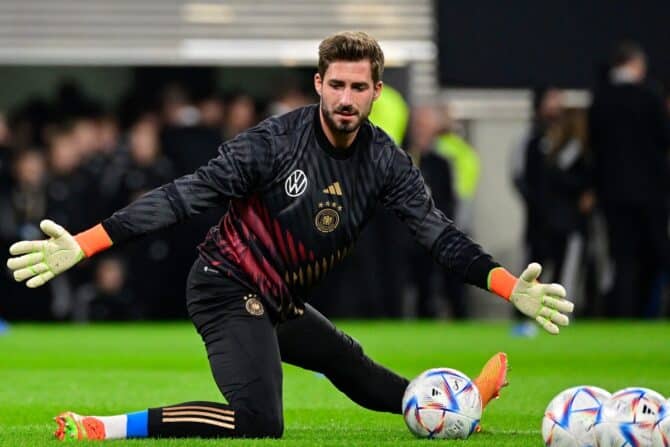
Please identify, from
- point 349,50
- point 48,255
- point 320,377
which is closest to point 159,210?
point 48,255

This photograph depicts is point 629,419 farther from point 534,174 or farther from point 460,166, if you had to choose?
point 460,166

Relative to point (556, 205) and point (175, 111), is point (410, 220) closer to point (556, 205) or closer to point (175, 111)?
point (556, 205)

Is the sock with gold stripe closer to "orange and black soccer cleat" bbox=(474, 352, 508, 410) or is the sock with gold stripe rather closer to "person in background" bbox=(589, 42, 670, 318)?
"orange and black soccer cleat" bbox=(474, 352, 508, 410)

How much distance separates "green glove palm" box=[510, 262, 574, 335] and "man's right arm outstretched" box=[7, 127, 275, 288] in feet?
A: 4.11

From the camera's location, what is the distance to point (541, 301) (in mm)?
7148

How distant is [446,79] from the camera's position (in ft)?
66.9

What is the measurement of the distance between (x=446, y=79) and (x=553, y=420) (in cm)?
1383

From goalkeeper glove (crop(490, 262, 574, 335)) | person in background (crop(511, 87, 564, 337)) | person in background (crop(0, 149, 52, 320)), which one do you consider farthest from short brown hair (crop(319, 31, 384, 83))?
person in background (crop(0, 149, 52, 320))

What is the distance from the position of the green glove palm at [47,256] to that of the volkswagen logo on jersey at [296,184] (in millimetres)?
1117

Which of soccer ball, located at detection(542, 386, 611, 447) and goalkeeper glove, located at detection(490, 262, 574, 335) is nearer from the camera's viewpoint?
soccer ball, located at detection(542, 386, 611, 447)

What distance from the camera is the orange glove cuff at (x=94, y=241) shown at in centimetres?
684

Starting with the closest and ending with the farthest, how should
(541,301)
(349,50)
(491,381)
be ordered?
1. (541,301)
2. (349,50)
3. (491,381)

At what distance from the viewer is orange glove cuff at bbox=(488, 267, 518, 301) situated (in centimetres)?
727

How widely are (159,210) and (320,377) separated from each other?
511 cm
